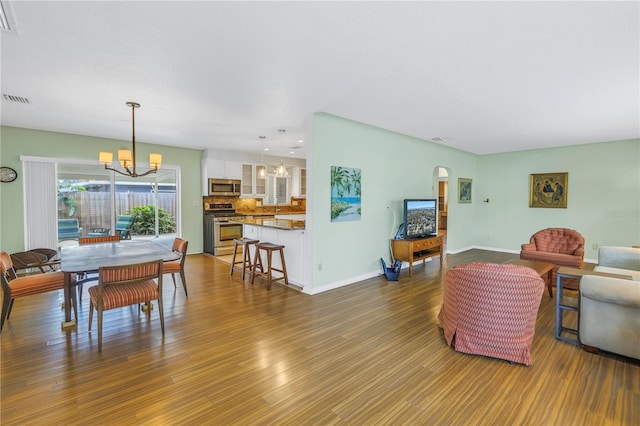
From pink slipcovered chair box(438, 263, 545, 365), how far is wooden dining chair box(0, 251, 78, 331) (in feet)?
13.4

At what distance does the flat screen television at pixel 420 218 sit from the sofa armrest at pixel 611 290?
9.59 ft

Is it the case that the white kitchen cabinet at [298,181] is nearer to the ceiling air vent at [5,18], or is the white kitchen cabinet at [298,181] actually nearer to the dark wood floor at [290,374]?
the dark wood floor at [290,374]

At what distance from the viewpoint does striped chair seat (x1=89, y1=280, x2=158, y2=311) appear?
280 cm

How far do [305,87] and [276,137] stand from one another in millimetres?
2769

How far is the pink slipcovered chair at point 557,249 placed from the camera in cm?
463

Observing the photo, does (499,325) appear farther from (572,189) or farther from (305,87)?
(572,189)

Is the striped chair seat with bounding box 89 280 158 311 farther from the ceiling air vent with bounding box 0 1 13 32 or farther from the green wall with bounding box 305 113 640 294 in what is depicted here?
the ceiling air vent with bounding box 0 1 13 32

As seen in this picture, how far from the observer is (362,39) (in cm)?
227

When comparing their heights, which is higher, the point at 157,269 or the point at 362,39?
the point at 362,39

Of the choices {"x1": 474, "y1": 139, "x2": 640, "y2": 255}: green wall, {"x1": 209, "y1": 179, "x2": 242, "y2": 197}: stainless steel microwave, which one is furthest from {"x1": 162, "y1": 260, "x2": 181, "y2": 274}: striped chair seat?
{"x1": 474, "y1": 139, "x2": 640, "y2": 255}: green wall

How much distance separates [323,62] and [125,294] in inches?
115

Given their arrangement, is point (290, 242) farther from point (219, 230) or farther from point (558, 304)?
point (558, 304)

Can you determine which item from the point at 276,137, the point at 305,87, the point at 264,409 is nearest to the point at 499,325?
the point at 264,409

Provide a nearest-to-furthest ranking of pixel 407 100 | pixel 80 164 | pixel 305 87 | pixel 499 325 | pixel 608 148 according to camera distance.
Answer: pixel 499 325 → pixel 305 87 → pixel 407 100 → pixel 80 164 → pixel 608 148
